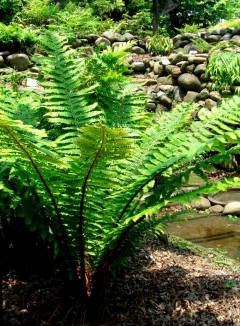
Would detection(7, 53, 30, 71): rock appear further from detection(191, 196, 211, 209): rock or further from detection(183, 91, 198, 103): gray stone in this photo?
detection(191, 196, 211, 209): rock

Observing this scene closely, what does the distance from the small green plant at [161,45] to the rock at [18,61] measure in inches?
113

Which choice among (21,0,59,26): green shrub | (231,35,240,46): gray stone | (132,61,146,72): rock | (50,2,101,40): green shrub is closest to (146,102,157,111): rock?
(132,61,146,72): rock

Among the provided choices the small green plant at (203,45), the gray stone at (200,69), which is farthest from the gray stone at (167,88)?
the small green plant at (203,45)

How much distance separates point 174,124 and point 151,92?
19.5ft

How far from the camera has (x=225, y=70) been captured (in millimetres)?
6539

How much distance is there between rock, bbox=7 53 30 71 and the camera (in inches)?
314

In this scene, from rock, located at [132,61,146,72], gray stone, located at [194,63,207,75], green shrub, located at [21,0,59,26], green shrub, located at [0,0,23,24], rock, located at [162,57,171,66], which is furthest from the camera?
green shrub, located at [0,0,23,24]

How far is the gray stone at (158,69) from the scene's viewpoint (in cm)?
800

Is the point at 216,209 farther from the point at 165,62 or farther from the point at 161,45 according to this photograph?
the point at 161,45

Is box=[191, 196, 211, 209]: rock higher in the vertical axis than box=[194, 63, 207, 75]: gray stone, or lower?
lower

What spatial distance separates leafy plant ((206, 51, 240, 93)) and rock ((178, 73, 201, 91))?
1.05ft

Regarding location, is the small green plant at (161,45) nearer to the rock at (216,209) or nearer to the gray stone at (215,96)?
the gray stone at (215,96)

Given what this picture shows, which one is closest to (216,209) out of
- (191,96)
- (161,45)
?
(191,96)

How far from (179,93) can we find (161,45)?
1981 mm
